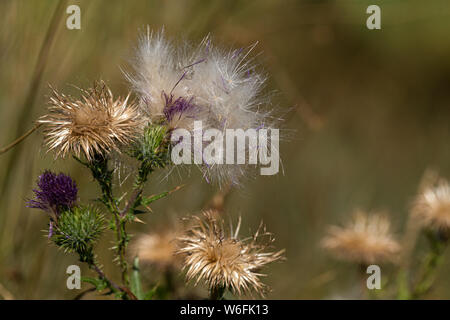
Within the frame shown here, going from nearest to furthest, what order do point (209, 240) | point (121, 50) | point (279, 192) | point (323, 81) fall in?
point (209, 240)
point (121, 50)
point (279, 192)
point (323, 81)

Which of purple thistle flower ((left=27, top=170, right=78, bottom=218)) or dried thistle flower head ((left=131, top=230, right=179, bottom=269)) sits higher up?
purple thistle flower ((left=27, top=170, right=78, bottom=218))

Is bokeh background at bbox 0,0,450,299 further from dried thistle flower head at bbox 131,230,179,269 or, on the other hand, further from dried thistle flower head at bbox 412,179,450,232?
dried thistle flower head at bbox 412,179,450,232

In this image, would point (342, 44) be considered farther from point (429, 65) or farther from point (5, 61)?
point (5, 61)

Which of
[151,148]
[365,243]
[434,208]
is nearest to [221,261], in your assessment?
[151,148]

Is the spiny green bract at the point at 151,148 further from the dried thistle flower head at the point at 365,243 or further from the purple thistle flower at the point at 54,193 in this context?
the dried thistle flower head at the point at 365,243

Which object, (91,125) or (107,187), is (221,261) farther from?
(91,125)

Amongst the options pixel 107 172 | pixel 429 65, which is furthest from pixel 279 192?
pixel 429 65

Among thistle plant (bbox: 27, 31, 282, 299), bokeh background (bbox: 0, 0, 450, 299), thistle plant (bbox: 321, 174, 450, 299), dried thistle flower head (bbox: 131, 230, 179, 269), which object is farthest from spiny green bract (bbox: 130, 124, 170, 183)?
thistle plant (bbox: 321, 174, 450, 299)
